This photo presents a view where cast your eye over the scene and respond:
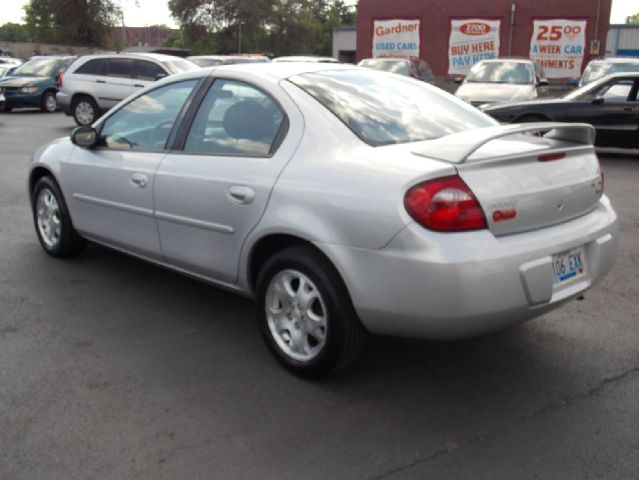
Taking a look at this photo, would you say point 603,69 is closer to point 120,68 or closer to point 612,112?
point 612,112

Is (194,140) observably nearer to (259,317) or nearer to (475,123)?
(259,317)

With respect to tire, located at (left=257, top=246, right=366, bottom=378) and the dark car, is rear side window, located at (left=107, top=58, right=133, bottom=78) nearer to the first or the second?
the dark car

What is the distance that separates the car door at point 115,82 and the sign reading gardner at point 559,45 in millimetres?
23275

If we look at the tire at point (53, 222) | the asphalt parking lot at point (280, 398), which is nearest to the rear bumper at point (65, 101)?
the tire at point (53, 222)

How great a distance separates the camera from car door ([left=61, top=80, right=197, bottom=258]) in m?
4.50

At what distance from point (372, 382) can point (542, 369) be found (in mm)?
899

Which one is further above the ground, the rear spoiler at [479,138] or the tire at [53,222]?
the rear spoiler at [479,138]

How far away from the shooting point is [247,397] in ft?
11.3

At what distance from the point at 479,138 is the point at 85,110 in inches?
564

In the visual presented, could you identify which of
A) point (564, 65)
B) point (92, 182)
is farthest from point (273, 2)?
point (92, 182)

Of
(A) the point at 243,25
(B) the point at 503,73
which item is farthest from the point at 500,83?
(A) the point at 243,25

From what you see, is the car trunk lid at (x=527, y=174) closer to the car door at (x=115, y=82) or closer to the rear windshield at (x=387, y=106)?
the rear windshield at (x=387, y=106)

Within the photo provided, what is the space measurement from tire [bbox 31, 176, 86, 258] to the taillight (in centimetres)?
325

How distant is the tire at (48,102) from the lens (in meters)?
21.1
